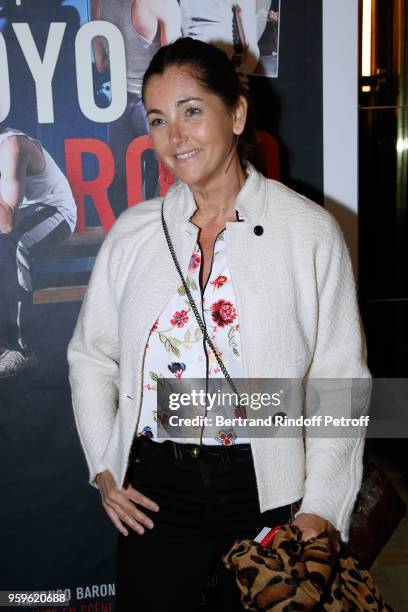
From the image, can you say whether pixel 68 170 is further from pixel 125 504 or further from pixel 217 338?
pixel 125 504

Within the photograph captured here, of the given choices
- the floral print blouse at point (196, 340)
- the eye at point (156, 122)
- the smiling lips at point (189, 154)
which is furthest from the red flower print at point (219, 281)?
the eye at point (156, 122)

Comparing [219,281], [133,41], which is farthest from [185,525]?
[133,41]

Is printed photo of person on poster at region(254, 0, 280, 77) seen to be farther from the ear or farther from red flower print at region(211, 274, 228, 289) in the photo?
red flower print at region(211, 274, 228, 289)

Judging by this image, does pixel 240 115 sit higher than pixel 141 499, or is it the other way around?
pixel 240 115

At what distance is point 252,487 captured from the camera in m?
1.59

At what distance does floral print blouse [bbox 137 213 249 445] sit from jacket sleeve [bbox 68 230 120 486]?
0.61ft

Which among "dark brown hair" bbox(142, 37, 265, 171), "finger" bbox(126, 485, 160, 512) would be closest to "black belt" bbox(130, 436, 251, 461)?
"finger" bbox(126, 485, 160, 512)

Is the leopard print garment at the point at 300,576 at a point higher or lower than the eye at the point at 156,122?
lower

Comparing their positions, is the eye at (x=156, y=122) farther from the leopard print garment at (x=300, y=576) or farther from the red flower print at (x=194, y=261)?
the leopard print garment at (x=300, y=576)

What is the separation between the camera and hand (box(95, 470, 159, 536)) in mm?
1675

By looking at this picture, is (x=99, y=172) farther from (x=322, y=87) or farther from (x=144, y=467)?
(x=144, y=467)

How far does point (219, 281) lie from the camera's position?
1620 mm

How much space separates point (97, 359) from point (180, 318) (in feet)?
1.05

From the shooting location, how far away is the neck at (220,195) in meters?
1.70
